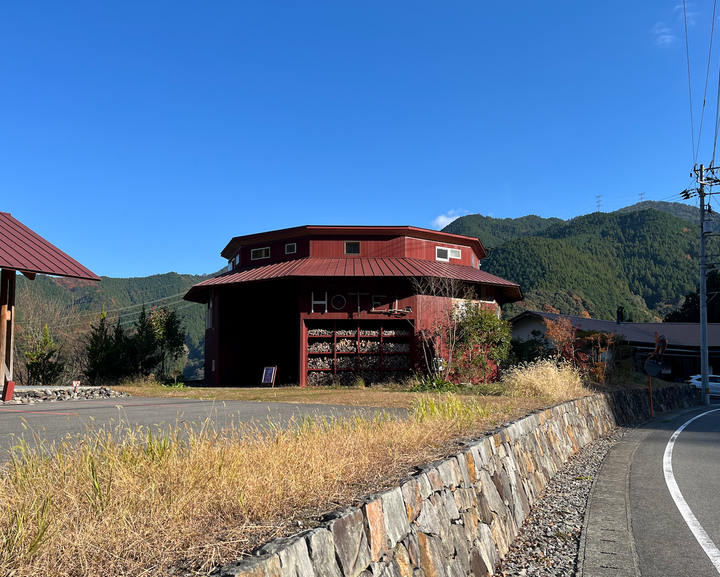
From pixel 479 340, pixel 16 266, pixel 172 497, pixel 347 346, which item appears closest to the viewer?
pixel 172 497

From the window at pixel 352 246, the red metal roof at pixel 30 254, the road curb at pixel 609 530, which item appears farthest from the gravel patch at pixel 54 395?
the road curb at pixel 609 530

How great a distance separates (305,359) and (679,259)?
91920mm

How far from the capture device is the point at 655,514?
7.06 meters

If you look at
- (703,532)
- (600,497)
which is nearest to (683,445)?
(600,497)

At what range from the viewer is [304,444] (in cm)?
527

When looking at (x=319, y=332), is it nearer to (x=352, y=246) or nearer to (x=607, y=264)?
(x=352, y=246)

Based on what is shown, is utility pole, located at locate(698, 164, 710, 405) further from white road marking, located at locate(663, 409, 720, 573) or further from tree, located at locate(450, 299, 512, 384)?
white road marking, located at locate(663, 409, 720, 573)

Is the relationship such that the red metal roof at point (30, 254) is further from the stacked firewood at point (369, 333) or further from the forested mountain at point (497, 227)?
the forested mountain at point (497, 227)

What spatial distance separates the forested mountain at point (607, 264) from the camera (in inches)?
3056

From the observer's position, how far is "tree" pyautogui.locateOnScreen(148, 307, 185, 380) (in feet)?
103

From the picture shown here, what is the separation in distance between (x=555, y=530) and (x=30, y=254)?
1577 cm

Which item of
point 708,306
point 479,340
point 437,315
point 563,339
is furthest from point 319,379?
point 708,306

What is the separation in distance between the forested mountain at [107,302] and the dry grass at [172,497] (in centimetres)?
4214

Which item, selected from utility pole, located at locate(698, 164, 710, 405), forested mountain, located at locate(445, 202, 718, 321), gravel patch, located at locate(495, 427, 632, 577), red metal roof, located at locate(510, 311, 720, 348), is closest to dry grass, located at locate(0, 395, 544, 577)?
gravel patch, located at locate(495, 427, 632, 577)
